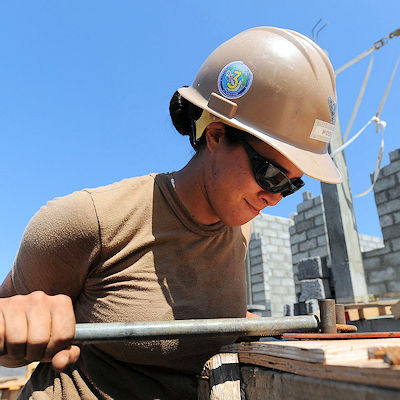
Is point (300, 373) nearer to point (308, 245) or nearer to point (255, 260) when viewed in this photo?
point (308, 245)

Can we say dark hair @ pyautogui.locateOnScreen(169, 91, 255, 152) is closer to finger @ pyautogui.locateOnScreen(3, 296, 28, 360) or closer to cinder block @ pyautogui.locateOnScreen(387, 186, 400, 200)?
finger @ pyautogui.locateOnScreen(3, 296, 28, 360)

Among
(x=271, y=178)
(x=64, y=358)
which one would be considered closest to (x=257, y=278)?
(x=271, y=178)

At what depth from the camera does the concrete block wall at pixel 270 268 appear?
9.85 m

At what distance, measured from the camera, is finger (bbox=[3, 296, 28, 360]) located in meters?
0.88

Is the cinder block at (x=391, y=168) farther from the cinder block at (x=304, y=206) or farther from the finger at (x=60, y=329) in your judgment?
the finger at (x=60, y=329)

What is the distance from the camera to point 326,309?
1.32m

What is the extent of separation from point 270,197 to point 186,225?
354 millimetres

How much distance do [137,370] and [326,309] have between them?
2.30 feet

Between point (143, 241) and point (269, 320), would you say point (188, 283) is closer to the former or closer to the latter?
point (143, 241)

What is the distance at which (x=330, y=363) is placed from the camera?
646 millimetres

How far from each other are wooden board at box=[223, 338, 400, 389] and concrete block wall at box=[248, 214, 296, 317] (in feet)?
29.6

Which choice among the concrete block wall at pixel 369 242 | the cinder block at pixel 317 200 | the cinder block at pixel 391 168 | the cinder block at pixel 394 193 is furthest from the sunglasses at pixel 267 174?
the concrete block wall at pixel 369 242

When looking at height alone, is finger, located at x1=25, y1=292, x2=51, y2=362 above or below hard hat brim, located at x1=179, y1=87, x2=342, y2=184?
below

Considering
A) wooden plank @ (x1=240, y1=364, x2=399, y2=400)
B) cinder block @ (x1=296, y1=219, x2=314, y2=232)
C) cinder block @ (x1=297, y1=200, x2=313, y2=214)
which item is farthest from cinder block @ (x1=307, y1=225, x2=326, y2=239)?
wooden plank @ (x1=240, y1=364, x2=399, y2=400)
